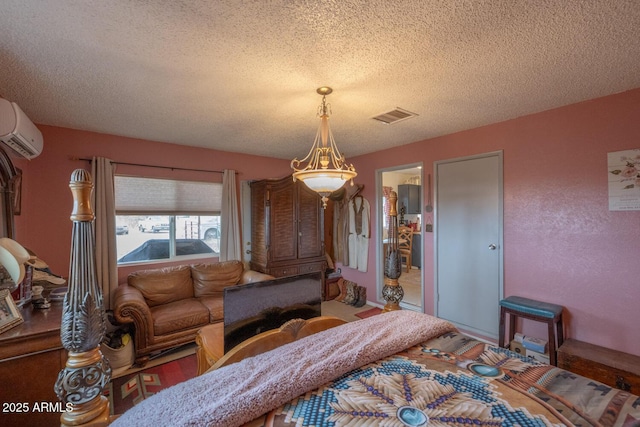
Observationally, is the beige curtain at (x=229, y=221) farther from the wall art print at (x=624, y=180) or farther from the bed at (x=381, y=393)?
the wall art print at (x=624, y=180)

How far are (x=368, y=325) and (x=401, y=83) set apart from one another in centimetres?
174

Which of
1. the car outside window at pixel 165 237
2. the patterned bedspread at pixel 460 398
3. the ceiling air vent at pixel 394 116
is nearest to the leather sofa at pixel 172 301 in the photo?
the car outside window at pixel 165 237

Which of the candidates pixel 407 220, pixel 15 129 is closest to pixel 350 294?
pixel 407 220

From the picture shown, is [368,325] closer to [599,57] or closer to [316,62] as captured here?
[316,62]

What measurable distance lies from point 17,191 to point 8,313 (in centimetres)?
152

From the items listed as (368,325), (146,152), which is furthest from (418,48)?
(146,152)

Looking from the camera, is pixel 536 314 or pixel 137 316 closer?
pixel 536 314

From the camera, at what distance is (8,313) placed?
5.24 ft

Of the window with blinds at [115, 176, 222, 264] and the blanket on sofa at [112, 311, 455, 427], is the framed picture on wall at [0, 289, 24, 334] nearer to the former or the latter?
the blanket on sofa at [112, 311, 455, 427]

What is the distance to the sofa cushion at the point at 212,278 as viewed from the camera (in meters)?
3.46

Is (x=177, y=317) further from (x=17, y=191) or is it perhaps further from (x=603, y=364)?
(x=603, y=364)

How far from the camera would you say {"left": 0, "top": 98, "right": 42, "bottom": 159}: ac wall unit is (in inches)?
76.8

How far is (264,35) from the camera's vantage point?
5.02 feet

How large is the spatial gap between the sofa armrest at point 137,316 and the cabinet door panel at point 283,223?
1.62 metres
